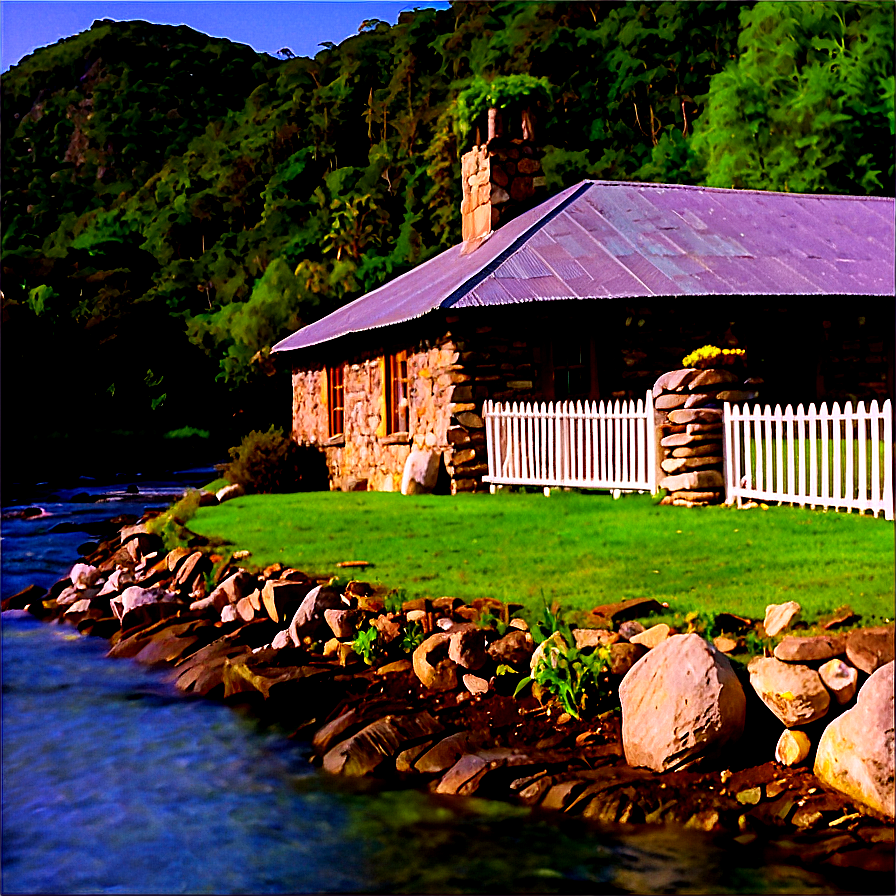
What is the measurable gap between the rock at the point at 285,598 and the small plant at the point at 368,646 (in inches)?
57.0

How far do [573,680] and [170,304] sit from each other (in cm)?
4687

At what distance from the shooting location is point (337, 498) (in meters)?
17.7

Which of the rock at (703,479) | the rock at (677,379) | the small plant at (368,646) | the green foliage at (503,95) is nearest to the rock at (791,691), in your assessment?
the small plant at (368,646)

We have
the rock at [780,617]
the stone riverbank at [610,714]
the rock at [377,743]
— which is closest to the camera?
the stone riverbank at [610,714]

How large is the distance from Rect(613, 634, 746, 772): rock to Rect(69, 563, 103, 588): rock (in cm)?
956

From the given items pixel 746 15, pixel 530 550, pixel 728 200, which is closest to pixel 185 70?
pixel 746 15

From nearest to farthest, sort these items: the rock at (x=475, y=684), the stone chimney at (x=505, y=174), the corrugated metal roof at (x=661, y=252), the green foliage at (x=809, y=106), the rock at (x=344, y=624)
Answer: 1. the rock at (x=475, y=684)
2. the rock at (x=344, y=624)
3. the corrugated metal roof at (x=661, y=252)
4. the stone chimney at (x=505, y=174)
5. the green foliage at (x=809, y=106)

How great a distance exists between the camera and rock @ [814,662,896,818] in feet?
19.1

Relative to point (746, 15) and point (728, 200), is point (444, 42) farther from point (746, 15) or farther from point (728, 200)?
point (728, 200)

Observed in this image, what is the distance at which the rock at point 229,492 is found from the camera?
19547 millimetres

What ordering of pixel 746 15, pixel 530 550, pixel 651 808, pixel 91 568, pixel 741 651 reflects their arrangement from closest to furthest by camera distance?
pixel 651 808 → pixel 741 651 → pixel 530 550 → pixel 91 568 → pixel 746 15

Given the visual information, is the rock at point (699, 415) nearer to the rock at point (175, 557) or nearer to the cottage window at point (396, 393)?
the rock at point (175, 557)

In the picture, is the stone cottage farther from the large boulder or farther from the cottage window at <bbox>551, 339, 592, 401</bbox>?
the large boulder

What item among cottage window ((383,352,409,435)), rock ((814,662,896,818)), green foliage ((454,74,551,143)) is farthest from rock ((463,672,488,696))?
green foliage ((454,74,551,143))
